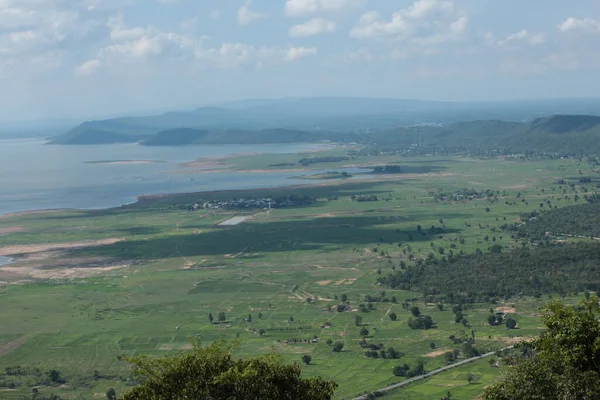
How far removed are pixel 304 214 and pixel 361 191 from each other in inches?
973

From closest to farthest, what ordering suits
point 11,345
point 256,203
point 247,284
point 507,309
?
point 11,345, point 507,309, point 247,284, point 256,203

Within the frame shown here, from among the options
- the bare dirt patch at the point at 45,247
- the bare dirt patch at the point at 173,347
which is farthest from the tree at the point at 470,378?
the bare dirt patch at the point at 45,247

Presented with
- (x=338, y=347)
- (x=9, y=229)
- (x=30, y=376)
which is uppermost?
(x=9, y=229)

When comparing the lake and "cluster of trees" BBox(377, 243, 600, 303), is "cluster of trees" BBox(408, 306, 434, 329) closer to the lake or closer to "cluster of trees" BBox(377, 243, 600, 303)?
"cluster of trees" BBox(377, 243, 600, 303)

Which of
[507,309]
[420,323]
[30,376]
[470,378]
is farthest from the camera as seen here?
[507,309]

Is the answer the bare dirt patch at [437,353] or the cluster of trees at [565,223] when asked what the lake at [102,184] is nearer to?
the cluster of trees at [565,223]

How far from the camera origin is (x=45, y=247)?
91688mm

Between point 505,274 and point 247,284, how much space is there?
22616 millimetres

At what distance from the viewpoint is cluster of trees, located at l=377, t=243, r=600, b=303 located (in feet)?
214

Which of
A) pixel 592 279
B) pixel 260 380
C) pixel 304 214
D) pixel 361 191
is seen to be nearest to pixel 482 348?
pixel 592 279

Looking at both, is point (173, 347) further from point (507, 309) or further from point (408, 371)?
point (507, 309)

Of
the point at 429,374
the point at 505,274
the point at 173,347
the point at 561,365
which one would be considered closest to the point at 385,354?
the point at 429,374

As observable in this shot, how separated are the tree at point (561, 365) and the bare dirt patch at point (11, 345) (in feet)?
137

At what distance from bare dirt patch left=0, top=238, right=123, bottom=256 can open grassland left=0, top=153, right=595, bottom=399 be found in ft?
0.82
